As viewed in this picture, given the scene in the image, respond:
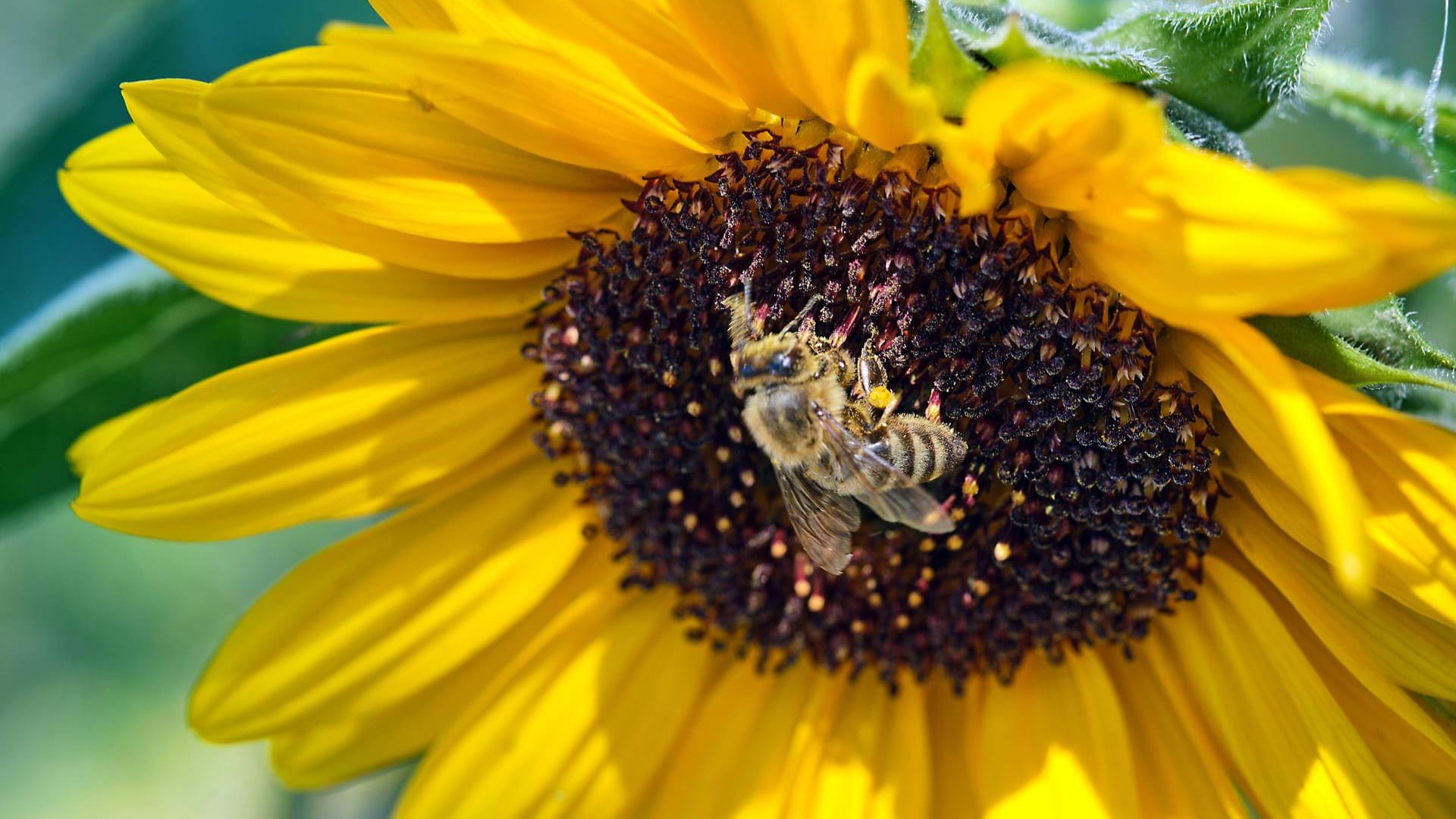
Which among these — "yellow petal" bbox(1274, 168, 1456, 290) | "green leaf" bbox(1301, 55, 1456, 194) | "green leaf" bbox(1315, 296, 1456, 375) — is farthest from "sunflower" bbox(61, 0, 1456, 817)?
"green leaf" bbox(1301, 55, 1456, 194)

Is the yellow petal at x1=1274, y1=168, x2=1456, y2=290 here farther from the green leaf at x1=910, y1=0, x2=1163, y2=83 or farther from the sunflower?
the green leaf at x1=910, y1=0, x2=1163, y2=83

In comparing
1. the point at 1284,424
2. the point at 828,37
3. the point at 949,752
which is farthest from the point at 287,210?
the point at 949,752

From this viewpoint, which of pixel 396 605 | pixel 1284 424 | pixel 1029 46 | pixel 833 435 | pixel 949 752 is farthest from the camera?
pixel 949 752

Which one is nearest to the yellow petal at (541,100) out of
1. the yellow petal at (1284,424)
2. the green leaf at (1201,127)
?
the green leaf at (1201,127)

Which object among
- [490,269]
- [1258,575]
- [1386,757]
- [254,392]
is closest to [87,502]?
[254,392]

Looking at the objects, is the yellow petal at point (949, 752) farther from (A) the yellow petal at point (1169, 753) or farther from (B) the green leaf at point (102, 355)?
(B) the green leaf at point (102, 355)

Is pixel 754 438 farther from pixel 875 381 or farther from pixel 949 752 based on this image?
pixel 949 752
